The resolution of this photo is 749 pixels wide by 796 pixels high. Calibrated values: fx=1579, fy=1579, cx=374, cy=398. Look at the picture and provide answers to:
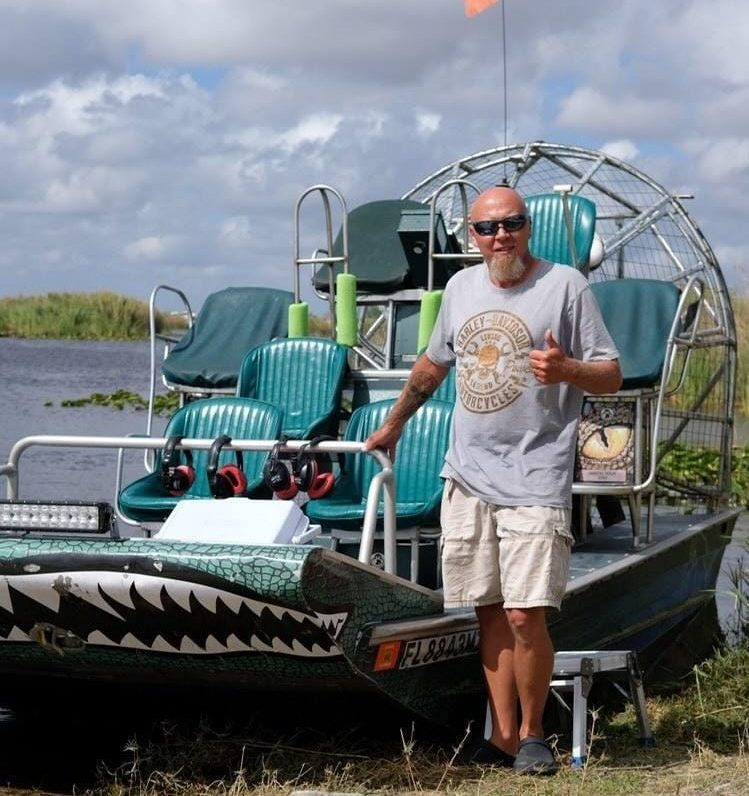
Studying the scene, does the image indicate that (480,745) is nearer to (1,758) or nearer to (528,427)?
(528,427)

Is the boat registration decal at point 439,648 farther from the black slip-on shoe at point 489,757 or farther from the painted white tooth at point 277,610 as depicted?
the painted white tooth at point 277,610

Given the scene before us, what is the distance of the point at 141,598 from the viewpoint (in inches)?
220

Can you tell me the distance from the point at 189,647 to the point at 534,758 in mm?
1338

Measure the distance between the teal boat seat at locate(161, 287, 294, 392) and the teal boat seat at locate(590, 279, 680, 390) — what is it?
6.44 ft

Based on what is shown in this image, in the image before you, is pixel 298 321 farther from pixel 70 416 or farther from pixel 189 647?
pixel 70 416

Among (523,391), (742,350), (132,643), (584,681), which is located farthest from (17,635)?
(742,350)

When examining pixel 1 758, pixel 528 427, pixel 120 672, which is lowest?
pixel 1 758

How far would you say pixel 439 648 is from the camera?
20.4 ft

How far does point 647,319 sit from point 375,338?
243 cm

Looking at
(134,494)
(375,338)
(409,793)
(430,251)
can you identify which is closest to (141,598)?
(409,793)

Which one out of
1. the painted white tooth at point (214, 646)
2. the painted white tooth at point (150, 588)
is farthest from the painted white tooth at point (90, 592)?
the painted white tooth at point (214, 646)

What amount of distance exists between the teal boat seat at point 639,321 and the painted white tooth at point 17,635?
368 centimetres

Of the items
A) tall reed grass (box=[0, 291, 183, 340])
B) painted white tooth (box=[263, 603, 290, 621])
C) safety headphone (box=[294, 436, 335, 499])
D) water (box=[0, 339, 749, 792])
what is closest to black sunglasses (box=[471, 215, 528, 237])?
safety headphone (box=[294, 436, 335, 499])

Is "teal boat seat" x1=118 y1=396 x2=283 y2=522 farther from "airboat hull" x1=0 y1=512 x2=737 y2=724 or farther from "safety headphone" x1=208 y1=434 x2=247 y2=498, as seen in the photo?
"airboat hull" x1=0 y1=512 x2=737 y2=724
